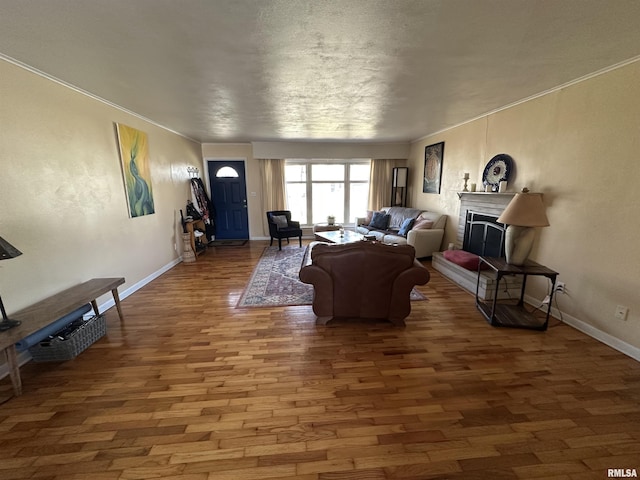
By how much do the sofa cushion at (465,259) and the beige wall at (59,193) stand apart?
4756 millimetres

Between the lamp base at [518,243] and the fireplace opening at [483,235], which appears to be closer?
the lamp base at [518,243]

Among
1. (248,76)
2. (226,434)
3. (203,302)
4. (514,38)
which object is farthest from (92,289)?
(514,38)

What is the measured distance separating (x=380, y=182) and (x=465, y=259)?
141 inches

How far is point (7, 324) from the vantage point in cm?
187

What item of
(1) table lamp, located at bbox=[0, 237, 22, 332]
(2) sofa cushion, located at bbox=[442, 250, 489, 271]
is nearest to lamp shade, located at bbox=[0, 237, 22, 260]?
(1) table lamp, located at bbox=[0, 237, 22, 332]

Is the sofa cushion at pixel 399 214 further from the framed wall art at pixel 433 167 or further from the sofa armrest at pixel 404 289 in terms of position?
the sofa armrest at pixel 404 289

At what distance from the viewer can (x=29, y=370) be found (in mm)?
2115

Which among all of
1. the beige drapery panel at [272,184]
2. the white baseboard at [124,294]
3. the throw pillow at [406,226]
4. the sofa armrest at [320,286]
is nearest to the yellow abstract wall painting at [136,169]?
the white baseboard at [124,294]

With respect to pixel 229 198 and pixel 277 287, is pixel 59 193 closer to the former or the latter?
pixel 277 287

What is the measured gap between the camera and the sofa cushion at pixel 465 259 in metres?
3.70

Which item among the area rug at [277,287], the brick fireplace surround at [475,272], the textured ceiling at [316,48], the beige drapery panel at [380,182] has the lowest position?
the area rug at [277,287]

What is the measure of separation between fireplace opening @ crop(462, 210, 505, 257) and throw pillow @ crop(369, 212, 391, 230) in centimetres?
187

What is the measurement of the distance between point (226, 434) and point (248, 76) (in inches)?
112

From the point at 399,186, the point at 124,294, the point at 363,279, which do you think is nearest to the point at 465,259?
the point at 363,279
